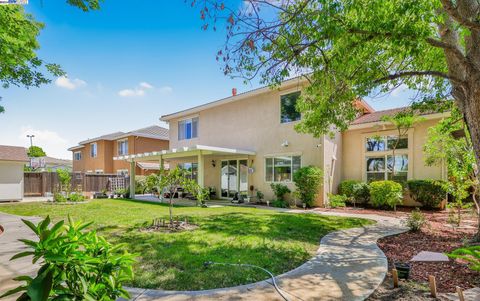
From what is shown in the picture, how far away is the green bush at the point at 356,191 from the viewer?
14.2 m

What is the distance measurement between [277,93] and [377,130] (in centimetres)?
598

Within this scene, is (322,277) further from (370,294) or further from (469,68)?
(469,68)

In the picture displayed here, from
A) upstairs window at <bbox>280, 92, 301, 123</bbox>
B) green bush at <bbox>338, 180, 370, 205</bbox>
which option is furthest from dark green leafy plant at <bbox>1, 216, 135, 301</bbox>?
green bush at <bbox>338, 180, 370, 205</bbox>

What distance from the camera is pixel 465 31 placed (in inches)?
215

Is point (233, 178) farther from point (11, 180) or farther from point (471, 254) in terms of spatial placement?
point (11, 180)

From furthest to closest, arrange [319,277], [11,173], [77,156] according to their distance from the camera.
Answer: [77,156] < [11,173] < [319,277]

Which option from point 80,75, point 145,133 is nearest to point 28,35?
point 80,75

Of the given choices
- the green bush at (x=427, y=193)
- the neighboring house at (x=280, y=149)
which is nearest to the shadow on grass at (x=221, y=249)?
the green bush at (x=427, y=193)

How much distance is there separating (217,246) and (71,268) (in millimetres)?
4499

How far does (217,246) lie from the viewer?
6168 millimetres

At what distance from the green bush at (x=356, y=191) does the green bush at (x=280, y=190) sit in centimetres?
325

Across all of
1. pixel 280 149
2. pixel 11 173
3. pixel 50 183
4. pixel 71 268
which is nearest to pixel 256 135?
pixel 280 149

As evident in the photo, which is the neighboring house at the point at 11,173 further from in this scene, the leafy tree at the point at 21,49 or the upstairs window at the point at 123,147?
the upstairs window at the point at 123,147

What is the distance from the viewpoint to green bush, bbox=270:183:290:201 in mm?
14648
